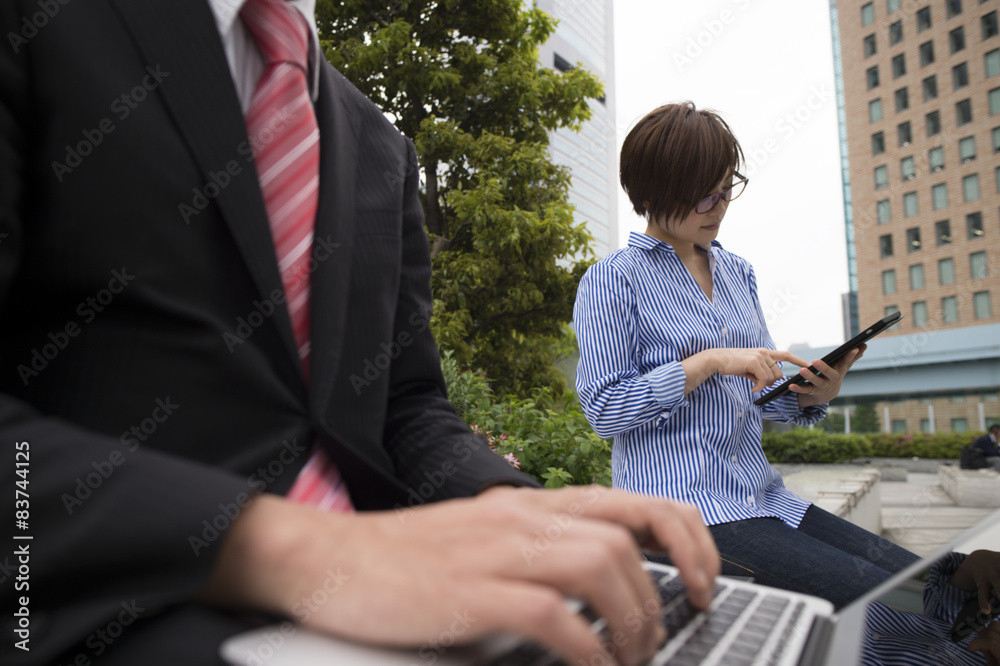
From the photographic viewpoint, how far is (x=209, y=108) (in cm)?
71

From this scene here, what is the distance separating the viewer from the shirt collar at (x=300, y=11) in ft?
2.46

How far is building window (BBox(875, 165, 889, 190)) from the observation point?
4666cm

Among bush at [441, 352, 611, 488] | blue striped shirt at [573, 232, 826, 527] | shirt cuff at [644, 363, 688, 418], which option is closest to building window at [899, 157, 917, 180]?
bush at [441, 352, 611, 488]

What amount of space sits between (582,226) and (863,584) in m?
6.82

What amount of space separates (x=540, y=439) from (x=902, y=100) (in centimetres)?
5324

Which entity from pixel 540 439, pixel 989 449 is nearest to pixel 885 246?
pixel 989 449

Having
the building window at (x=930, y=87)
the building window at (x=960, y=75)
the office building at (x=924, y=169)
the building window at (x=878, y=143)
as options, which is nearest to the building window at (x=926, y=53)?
the office building at (x=924, y=169)

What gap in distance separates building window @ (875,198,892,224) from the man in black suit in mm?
54865

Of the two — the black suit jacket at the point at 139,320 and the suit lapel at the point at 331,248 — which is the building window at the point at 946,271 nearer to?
the suit lapel at the point at 331,248

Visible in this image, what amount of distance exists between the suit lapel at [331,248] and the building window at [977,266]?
→ 52677 millimetres

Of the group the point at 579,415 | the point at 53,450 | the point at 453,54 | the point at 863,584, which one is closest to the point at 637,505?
the point at 53,450

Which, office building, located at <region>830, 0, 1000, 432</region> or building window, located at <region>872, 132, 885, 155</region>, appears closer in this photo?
office building, located at <region>830, 0, 1000, 432</region>

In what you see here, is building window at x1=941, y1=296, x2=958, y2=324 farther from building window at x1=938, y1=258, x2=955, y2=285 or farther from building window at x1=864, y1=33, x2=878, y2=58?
building window at x1=864, y1=33, x2=878, y2=58
